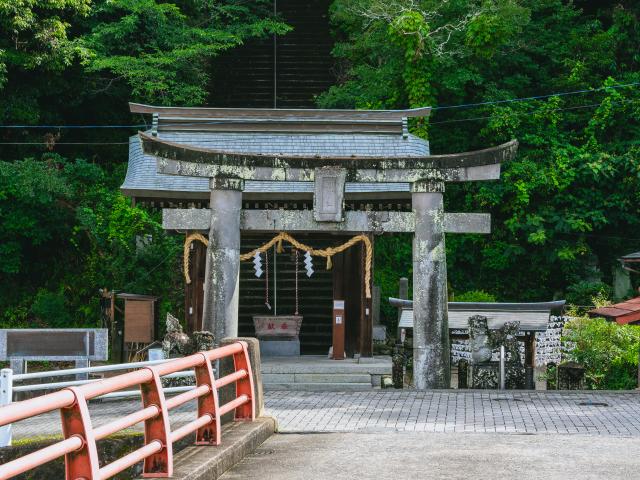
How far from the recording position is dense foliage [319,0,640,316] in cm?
2952

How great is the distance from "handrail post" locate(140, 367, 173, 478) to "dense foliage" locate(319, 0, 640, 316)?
2261cm

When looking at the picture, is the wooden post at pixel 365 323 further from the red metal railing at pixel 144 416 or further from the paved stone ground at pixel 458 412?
the red metal railing at pixel 144 416

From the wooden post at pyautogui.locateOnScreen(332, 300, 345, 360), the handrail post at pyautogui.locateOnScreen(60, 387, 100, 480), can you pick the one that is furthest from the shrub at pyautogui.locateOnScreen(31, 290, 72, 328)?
the handrail post at pyautogui.locateOnScreen(60, 387, 100, 480)

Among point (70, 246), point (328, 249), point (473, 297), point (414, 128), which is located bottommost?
point (473, 297)

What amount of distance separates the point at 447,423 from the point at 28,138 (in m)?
23.5

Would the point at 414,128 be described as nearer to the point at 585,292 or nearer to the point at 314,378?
the point at 585,292

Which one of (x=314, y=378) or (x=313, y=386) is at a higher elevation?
(x=314, y=378)

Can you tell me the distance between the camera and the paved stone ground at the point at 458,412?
1204 cm

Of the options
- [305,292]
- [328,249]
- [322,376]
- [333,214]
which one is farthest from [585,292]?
[333,214]

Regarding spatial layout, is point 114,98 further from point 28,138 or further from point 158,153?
point 158,153

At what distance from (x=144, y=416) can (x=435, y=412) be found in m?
7.34

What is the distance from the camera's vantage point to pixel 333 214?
60.5ft

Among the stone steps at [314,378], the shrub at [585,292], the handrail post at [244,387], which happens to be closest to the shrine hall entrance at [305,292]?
the stone steps at [314,378]

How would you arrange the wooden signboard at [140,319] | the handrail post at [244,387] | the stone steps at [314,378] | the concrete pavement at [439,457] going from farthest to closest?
the wooden signboard at [140,319]
the stone steps at [314,378]
the handrail post at [244,387]
the concrete pavement at [439,457]
